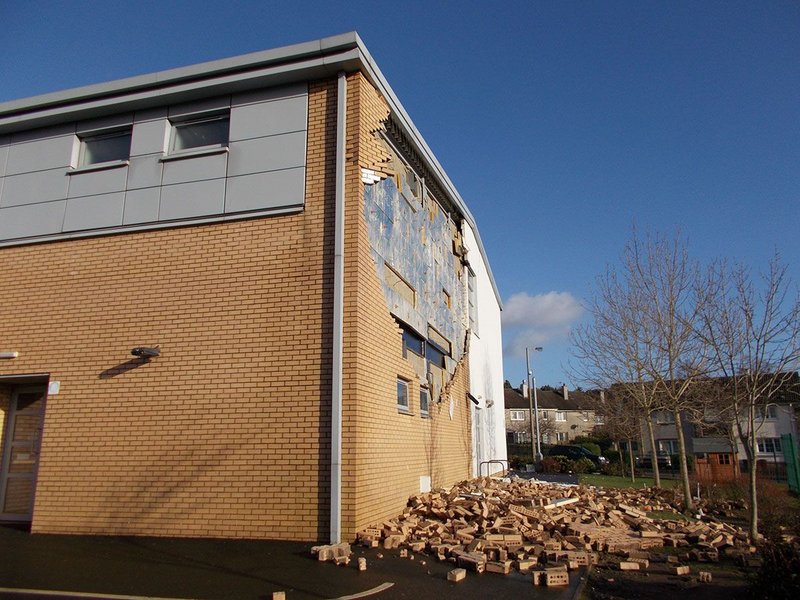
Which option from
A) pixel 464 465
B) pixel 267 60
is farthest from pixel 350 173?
pixel 464 465

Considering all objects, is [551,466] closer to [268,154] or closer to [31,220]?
[268,154]

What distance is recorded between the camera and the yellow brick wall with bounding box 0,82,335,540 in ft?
28.3

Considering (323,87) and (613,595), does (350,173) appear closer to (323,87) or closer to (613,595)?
(323,87)

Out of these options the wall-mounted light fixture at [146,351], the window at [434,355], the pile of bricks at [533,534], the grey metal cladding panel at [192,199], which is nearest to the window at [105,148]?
the grey metal cladding panel at [192,199]

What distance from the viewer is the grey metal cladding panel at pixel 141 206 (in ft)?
33.4

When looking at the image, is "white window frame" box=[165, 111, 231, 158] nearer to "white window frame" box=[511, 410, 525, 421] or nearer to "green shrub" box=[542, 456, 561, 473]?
"green shrub" box=[542, 456, 561, 473]

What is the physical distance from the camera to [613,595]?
6.33m

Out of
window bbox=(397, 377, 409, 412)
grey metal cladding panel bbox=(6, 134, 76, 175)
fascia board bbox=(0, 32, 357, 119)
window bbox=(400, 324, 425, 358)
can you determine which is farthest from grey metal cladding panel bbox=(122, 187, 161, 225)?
window bbox=(397, 377, 409, 412)

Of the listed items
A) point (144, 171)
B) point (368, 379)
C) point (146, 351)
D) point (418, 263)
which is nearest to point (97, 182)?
point (144, 171)

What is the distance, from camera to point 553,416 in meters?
75.0

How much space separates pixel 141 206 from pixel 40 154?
2833mm

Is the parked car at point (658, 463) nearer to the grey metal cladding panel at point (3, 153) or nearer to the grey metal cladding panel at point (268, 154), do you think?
the grey metal cladding panel at point (268, 154)

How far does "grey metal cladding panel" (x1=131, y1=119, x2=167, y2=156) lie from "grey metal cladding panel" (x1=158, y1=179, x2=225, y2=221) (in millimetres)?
869

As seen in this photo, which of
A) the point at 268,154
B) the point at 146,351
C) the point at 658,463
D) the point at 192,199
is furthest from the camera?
the point at 658,463
